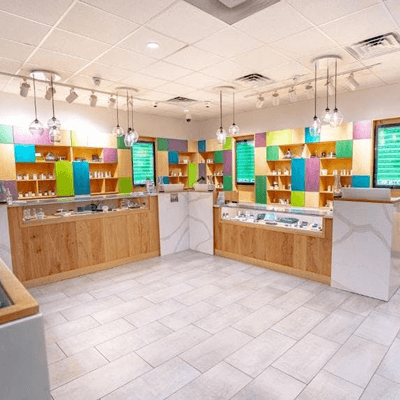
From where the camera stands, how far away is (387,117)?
19.2 feet

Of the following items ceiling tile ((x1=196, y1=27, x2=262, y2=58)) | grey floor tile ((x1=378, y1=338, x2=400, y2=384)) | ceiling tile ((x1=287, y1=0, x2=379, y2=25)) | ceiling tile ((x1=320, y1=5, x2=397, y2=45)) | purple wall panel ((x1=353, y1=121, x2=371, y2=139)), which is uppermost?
ceiling tile ((x1=196, y1=27, x2=262, y2=58))

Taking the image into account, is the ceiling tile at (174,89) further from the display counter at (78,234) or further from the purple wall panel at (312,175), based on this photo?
the purple wall panel at (312,175)

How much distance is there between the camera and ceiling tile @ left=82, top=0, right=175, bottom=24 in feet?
9.45

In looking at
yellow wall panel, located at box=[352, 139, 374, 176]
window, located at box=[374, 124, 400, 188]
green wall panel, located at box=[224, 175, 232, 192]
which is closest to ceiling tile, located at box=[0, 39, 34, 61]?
green wall panel, located at box=[224, 175, 232, 192]

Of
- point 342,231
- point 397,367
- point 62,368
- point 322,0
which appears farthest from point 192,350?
point 322,0

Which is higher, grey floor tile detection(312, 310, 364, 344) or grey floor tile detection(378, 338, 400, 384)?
grey floor tile detection(312, 310, 364, 344)

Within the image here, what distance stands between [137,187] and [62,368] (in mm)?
6182

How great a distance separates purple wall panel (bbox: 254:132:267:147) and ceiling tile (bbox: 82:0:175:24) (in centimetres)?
500

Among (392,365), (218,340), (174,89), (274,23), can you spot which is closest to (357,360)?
(392,365)

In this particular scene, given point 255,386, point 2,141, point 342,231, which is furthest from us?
point 2,141

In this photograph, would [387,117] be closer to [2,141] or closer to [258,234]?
[258,234]

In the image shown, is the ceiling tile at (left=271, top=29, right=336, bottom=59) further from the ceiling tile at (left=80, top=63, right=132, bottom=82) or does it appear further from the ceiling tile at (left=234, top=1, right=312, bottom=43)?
the ceiling tile at (left=80, top=63, right=132, bottom=82)

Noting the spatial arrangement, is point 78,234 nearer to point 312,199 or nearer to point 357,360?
point 357,360

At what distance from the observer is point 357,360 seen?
8.04 feet
